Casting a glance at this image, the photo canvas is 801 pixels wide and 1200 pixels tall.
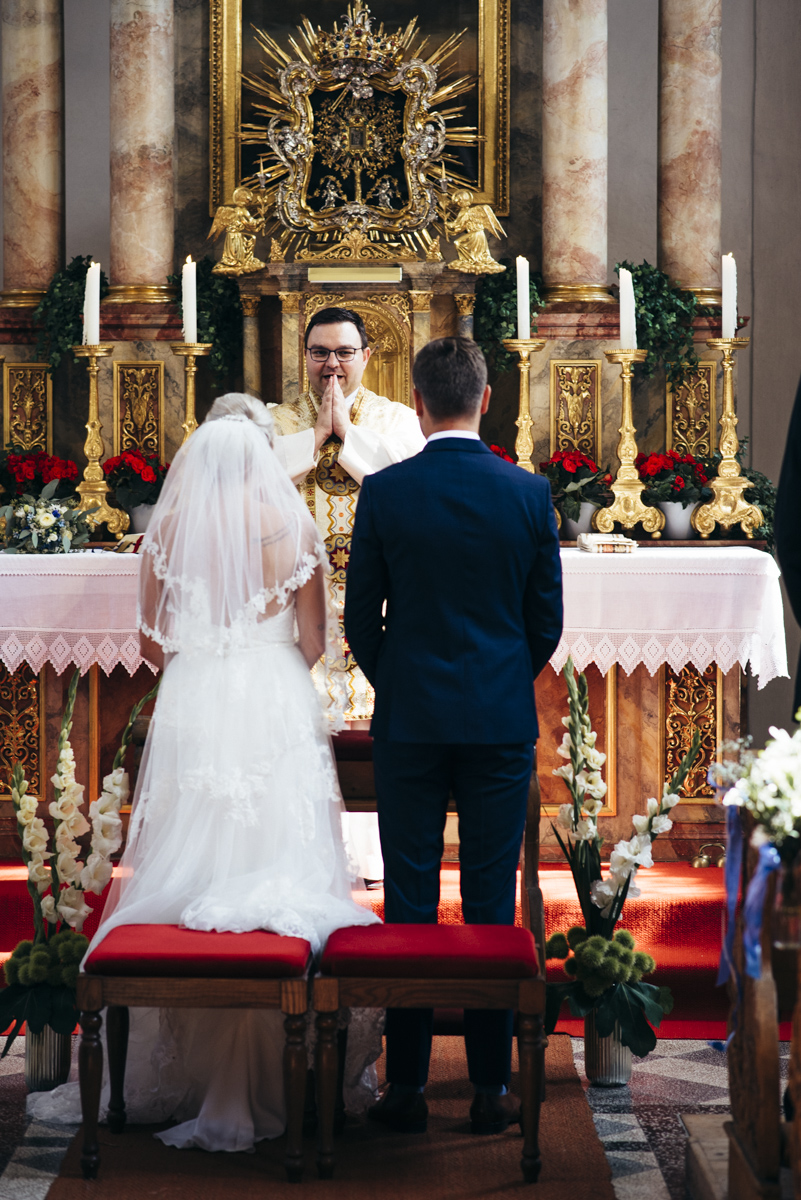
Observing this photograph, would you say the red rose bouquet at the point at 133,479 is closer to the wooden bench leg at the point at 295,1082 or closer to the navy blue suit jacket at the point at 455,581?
the navy blue suit jacket at the point at 455,581

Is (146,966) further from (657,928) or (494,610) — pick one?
(657,928)

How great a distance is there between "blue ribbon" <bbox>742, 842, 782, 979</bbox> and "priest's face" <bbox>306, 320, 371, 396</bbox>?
9.08ft

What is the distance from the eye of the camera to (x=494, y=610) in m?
3.47

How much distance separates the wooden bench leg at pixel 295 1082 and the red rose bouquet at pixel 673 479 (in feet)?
12.2

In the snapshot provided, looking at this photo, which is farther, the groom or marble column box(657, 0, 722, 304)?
marble column box(657, 0, 722, 304)

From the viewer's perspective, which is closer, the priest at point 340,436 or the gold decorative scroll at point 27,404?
the priest at point 340,436

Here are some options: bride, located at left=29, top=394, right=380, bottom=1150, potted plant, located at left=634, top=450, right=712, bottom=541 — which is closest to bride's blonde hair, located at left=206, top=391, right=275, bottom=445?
bride, located at left=29, top=394, right=380, bottom=1150

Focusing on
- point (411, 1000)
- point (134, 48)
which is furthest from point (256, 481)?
point (134, 48)

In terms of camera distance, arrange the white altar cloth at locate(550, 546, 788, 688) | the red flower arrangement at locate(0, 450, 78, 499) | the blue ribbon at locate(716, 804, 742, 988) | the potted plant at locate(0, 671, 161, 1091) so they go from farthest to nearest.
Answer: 1. the red flower arrangement at locate(0, 450, 78, 499)
2. the white altar cloth at locate(550, 546, 788, 688)
3. the potted plant at locate(0, 671, 161, 1091)
4. the blue ribbon at locate(716, 804, 742, 988)

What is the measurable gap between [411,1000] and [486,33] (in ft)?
19.8

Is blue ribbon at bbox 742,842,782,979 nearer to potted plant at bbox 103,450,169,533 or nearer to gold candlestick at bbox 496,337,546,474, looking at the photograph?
gold candlestick at bbox 496,337,546,474

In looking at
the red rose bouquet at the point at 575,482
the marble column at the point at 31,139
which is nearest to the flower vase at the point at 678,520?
the red rose bouquet at the point at 575,482

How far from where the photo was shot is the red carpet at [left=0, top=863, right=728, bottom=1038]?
4.70 meters

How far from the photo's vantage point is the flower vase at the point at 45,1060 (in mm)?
3984
